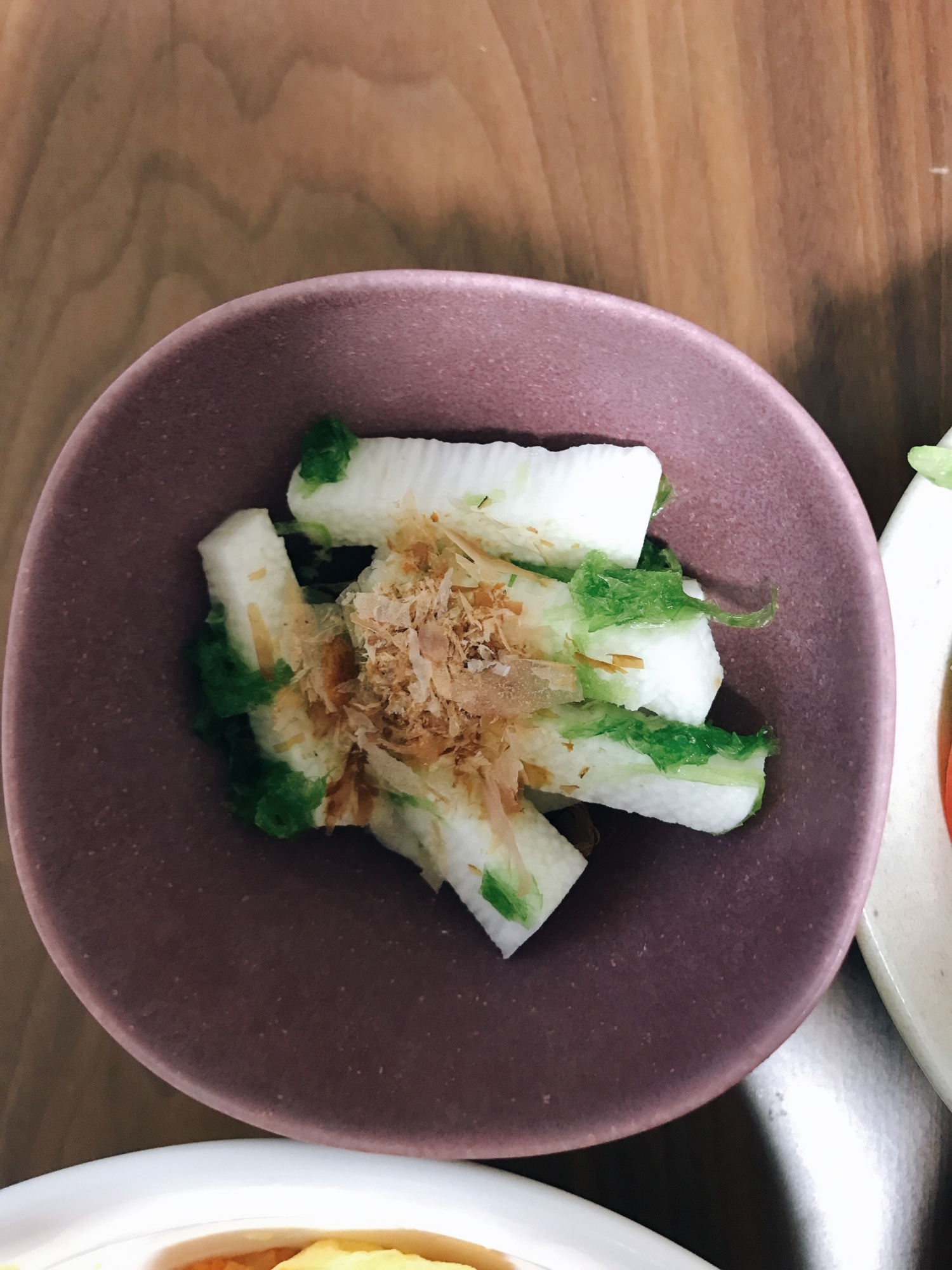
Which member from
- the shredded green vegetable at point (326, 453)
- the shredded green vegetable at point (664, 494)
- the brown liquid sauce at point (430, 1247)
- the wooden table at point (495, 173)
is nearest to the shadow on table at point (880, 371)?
the wooden table at point (495, 173)

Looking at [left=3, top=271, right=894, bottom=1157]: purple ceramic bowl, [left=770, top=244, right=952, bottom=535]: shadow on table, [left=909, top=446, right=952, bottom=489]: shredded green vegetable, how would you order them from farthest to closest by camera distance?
[left=770, top=244, right=952, bottom=535]: shadow on table, [left=909, top=446, right=952, bottom=489]: shredded green vegetable, [left=3, top=271, right=894, bottom=1157]: purple ceramic bowl

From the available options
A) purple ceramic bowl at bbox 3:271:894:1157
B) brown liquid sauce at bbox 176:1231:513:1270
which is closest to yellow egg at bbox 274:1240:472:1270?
brown liquid sauce at bbox 176:1231:513:1270

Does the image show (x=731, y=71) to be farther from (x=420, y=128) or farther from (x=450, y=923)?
(x=450, y=923)

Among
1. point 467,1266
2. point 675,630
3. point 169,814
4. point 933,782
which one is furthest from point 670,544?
point 467,1266

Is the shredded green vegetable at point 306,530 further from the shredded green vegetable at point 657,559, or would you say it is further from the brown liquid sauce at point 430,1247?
the brown liquid sauce at point 430,1247

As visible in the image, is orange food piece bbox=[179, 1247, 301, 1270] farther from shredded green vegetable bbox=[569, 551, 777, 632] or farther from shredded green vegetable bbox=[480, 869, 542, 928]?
shredded green vegetable bbox=[569, 551, 777, 632]
